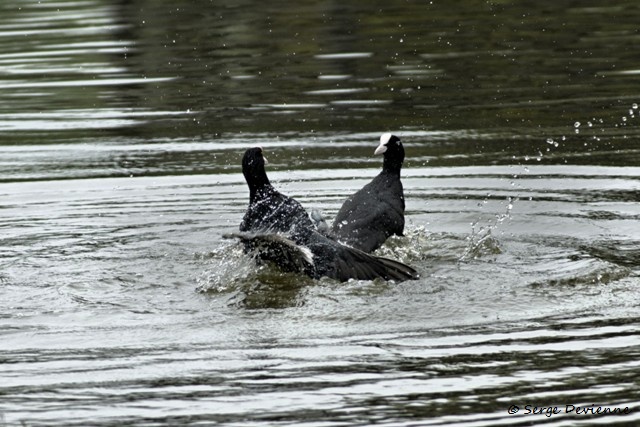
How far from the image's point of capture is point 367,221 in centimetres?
Result: 990

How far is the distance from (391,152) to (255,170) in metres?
1.33

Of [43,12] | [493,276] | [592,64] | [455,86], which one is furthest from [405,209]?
[43,12]

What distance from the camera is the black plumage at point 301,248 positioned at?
8.82 m

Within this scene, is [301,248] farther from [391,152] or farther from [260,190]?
[391,152]

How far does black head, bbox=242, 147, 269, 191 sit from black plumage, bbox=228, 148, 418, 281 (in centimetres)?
14

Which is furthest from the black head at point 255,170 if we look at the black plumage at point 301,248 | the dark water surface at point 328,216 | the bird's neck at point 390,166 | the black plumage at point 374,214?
the bird's neck at point 390,166

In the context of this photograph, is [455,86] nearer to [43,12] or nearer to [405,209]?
[405,209]

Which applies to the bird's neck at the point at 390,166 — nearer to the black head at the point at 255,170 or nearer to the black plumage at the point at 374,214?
the black plumage at the point at 374,214

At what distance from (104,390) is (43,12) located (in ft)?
74.9

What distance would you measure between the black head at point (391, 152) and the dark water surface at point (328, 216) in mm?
476

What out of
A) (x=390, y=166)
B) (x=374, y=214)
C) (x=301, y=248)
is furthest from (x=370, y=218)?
(x=301, y=248)

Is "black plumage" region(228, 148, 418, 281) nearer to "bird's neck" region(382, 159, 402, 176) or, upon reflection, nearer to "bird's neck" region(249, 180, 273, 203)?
"bird's neck" region(249, 180, 273, 203)

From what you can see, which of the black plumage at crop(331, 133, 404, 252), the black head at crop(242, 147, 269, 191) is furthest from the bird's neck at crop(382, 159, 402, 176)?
the black head at crop(242, 147, 269, 191)

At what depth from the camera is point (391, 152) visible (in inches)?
417
